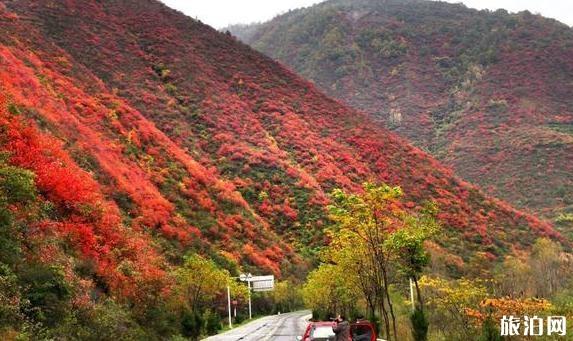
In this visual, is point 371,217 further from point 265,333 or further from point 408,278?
point 265,333

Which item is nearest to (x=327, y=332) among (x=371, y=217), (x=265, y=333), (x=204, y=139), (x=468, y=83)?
(x=371, y=217)

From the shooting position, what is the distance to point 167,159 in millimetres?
52438

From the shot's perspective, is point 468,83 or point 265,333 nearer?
point 265,333

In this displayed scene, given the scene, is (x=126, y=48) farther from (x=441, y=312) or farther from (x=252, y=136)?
(x=441, y=312)

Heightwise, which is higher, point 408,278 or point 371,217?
point 371,217

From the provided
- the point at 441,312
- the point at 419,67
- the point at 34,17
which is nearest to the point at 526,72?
the point at 419,67

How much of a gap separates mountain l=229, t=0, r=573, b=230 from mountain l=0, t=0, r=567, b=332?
2119 centimetres

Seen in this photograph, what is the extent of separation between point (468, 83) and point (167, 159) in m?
105

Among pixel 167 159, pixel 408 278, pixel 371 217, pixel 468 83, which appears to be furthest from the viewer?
pixel 468 83

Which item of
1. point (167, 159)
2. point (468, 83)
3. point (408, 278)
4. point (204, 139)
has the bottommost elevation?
point (408, 278)

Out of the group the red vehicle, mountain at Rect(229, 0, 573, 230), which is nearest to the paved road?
the red vehicle

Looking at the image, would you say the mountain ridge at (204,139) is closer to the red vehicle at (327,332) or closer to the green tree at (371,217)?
the green tree at (371,217)

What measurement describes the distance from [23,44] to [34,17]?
2054 centimetres

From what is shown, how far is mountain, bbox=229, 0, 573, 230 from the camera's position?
3536 inches
